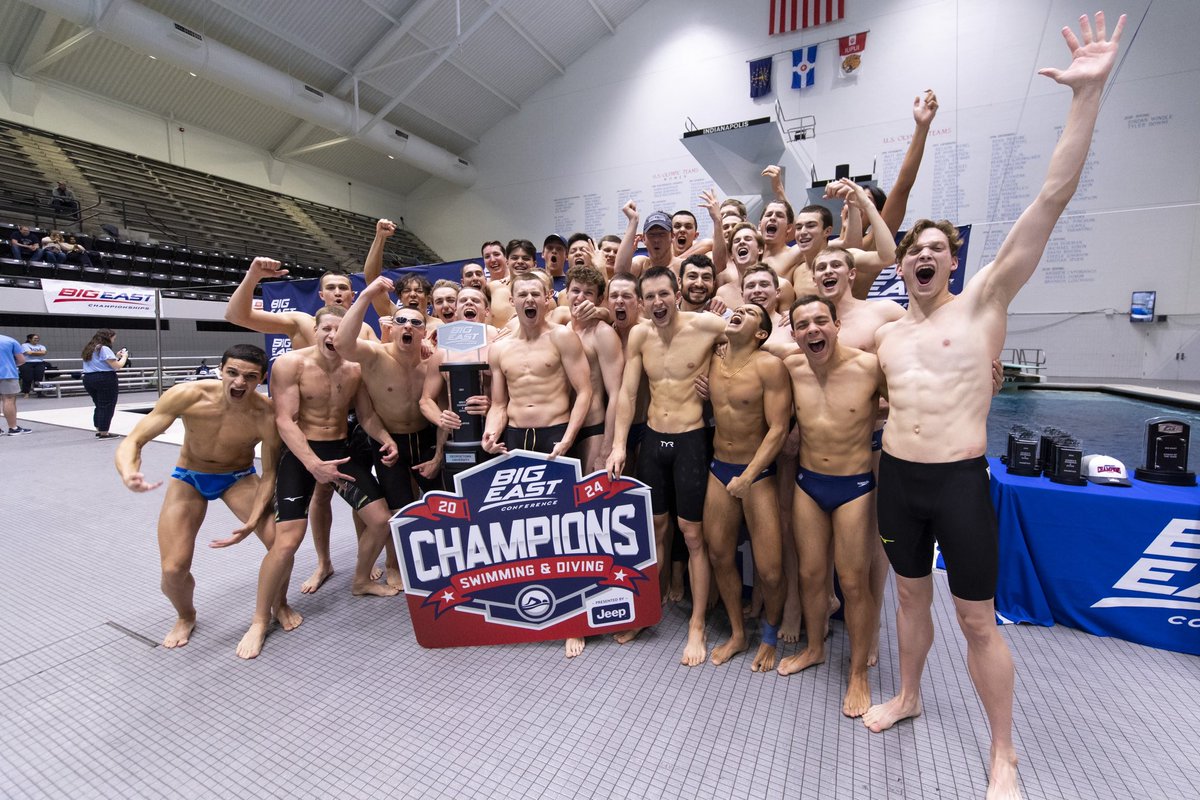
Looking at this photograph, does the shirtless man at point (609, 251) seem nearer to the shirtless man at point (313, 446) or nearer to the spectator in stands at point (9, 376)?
the shirtless man at point (313, 446)

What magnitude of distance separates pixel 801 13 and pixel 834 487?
57.7 ft

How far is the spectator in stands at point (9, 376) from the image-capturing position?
780cm

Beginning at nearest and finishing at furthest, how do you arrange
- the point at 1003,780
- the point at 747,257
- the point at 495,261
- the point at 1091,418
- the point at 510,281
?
the point at 1003,780, the point at 747,257, the point at 510,281, the point at 495,261, the point at 1091,418

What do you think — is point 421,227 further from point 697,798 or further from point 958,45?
point 697,798

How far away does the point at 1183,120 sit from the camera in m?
12.2

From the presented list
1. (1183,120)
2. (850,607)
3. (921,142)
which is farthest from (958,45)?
(850,607)

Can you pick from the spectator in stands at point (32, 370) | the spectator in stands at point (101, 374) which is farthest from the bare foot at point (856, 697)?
the spectator in stands at point (32, 370)

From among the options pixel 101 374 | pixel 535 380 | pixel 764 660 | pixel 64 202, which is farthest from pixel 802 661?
pixel 64 202

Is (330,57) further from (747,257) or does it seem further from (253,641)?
(253,641)

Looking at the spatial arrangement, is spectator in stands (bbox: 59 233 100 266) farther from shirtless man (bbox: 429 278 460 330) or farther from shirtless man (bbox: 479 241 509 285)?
shirtless man (bbox: 429 278 460 330)

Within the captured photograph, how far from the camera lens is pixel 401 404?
3350mm

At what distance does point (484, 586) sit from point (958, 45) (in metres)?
17.7

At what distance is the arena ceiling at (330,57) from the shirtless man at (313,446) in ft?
47.1

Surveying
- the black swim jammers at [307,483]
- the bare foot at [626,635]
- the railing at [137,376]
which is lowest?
the bare foot at [626,635]
